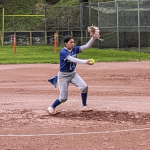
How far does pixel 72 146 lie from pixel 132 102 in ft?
16.9

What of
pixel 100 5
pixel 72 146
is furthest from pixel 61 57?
pixel 100 5

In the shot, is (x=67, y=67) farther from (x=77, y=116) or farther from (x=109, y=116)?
(x=109, y=116)

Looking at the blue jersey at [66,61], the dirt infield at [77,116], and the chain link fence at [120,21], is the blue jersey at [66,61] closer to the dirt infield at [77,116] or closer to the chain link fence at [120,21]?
the dirt infield at [77,116]

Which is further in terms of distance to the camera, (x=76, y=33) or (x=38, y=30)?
(x=38, y=30)

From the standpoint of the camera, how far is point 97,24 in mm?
32312

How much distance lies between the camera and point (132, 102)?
12.6 metres

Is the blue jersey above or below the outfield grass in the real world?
above

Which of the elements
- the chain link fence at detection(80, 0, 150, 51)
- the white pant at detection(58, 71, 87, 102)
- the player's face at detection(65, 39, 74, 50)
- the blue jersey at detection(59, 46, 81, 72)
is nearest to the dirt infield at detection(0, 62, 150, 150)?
the white pant at detection(58, 71, 87, 102)

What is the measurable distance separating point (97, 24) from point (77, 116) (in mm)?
22310

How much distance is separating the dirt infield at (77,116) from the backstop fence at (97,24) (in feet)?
37.1

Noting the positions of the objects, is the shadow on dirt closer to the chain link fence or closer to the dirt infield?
the dirt infield

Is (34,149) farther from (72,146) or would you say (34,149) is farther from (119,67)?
(119,67)

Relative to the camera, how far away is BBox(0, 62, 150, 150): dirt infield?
802 centimetres

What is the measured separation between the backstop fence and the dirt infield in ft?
37.1
